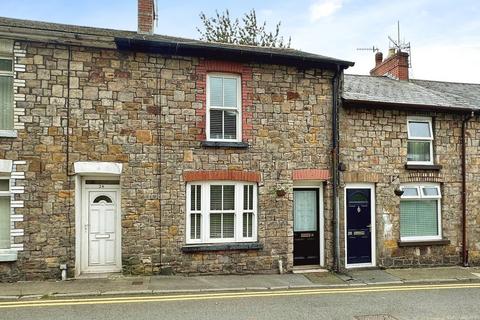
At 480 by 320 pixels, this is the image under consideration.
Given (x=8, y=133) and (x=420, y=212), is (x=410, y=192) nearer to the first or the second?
(x=420, y=212)

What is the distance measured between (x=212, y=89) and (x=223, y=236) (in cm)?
399

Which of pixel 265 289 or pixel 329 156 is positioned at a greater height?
pixel 329 156

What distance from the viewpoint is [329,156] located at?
37.3ft

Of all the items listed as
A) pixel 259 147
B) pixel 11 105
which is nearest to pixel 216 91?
pixel 259 147

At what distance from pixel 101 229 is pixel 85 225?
16.1 inches

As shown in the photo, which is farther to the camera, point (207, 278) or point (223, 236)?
point (223, 236)

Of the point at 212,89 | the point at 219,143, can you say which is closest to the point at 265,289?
the point at 219,143

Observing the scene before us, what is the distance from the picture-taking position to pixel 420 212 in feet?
40.0

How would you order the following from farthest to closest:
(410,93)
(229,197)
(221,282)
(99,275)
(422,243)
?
(410,93)
(422,243)
(229,197)
(99,275)
(221,282)

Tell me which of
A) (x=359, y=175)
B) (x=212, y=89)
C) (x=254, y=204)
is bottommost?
(x=254, y=204)

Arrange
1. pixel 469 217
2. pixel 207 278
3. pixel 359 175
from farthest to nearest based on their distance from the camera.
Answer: pixel 469 217
pixel 359 175
pixel 207 278

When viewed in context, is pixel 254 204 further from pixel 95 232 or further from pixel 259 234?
pixel 95 232

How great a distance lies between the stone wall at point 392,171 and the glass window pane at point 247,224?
268 cm

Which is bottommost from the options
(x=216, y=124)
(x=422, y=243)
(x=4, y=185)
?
(x=422, y=243)
